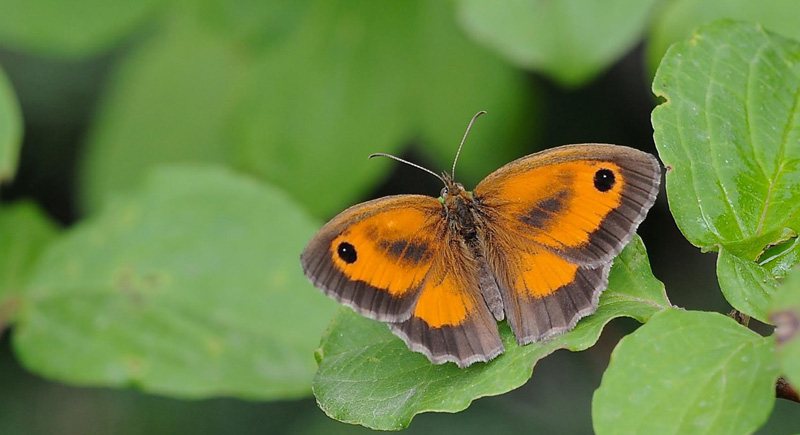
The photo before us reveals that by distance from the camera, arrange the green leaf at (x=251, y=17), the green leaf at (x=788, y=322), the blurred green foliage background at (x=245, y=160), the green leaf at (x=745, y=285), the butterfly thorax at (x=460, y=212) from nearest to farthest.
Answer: the green leaf at (x=788, y=322) → the green leaf at (x=745, y=285) → the butterfly thorax at (x=460, y=212) → the blurred green foliage background at (x=245, y=160) → the green leaf at (x=251, y=17)

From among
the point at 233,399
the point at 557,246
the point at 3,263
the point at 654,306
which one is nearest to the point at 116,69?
the point at 3,263

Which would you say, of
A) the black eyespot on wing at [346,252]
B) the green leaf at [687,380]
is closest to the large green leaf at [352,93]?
the black eyespot on wing at [346,252]

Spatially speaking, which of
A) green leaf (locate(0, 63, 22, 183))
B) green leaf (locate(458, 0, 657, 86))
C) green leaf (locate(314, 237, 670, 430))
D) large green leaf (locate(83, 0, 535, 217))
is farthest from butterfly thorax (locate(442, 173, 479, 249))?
green leaf (locate(0, 63, 22, 183))

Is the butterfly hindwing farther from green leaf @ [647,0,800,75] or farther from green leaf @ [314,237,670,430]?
green leaf @ [647,0,800,75]

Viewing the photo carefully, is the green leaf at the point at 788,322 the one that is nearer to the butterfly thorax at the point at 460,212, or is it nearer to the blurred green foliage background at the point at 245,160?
the butterfly thorax at the point at 460,212

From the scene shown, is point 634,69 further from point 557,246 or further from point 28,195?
point 28,195

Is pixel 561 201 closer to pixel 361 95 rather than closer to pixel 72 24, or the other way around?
pixel 361 95

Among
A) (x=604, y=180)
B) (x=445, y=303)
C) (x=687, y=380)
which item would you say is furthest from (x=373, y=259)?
(x=687, y=380)
